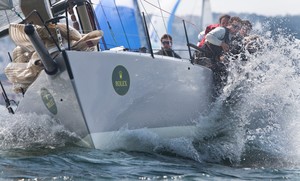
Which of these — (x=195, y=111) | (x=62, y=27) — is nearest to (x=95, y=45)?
(x=62, y=27)

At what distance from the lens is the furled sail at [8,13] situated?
678 cm

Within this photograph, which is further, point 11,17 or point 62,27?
point 11,17

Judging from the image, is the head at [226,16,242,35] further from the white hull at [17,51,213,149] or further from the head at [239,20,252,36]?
the white hull at [17,51,213,149]

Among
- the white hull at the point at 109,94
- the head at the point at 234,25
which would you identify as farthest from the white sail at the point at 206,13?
the white hull at the point at 109,94

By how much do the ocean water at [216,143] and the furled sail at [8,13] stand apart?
1024 millimetres

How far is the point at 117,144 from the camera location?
6.06 meters

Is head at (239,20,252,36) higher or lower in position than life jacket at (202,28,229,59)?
higher

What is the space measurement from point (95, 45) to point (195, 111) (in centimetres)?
164

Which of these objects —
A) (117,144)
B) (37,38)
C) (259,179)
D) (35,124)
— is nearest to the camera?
(259,179)

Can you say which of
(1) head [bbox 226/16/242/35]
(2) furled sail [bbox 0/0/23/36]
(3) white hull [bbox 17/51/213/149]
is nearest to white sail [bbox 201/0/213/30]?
(1) head [bbox 226/16/242/35]

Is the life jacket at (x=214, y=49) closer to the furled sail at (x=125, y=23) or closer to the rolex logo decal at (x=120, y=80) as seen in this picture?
the rolex logo decal at (x=120, y=80)

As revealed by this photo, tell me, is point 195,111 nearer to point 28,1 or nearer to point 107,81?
point 107,81

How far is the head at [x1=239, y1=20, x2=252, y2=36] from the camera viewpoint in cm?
793

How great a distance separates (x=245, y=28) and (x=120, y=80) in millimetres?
2514
